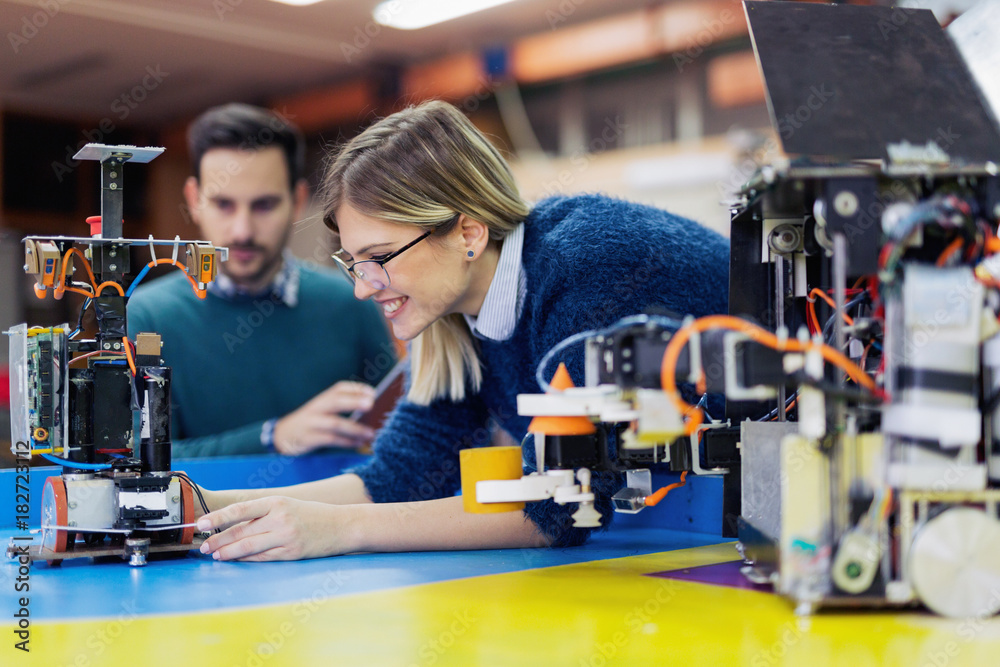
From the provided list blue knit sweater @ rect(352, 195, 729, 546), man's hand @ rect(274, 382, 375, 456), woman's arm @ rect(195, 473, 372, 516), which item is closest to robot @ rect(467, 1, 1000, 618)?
blue knit sweater @ rect(352, 195, 729, 546)

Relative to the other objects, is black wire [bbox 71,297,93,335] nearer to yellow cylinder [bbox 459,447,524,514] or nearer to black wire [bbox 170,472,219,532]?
black wire [bbox 170,472,219,532]

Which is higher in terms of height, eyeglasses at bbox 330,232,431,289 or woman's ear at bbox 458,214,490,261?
woman's ear at bbox 458,214,490,261

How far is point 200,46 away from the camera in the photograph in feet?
14.5

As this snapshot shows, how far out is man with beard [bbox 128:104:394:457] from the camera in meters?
2.64

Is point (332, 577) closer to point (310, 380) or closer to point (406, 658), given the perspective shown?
point (406, 658)

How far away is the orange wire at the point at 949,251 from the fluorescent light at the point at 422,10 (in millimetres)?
3289

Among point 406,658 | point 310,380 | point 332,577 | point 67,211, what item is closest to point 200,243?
point 332,577

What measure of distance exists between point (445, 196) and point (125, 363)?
1.80ft

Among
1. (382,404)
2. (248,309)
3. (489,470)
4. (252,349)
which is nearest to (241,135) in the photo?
(248,309)

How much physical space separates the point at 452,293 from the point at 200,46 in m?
3.44

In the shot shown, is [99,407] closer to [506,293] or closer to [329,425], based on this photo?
[506,293]

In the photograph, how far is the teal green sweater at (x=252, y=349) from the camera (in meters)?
2.65

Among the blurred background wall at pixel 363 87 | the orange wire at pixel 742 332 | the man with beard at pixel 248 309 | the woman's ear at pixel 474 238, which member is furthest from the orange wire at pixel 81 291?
the blurred background wall at pixel 363 87

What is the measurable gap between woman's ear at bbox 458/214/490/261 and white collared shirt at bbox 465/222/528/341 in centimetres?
4
